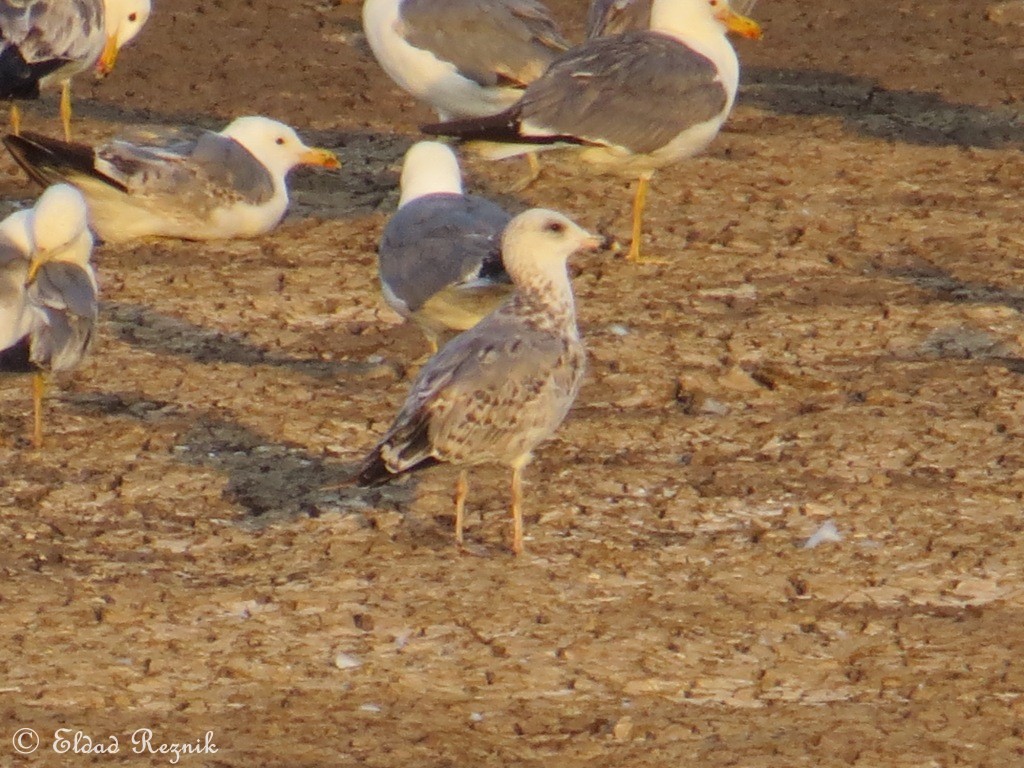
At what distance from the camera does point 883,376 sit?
7.74 m

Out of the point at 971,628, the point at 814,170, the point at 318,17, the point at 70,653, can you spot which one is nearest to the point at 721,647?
the point at 971,628

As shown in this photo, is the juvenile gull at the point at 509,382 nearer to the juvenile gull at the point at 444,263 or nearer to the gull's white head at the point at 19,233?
the juvenile gull at the point at 444,263

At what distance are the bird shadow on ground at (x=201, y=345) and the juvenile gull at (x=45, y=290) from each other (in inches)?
23.9

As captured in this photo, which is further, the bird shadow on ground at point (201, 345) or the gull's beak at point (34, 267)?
the bird shadow on ground at point (201, 345)

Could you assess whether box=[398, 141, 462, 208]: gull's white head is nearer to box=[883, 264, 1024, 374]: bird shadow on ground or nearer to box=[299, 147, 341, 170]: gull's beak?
box=[299, 147, 341, 170]: gull's beak

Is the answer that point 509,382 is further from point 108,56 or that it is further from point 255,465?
point 108,56

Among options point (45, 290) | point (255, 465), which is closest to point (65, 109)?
point (45, 290)

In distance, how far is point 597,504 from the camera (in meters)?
6.64

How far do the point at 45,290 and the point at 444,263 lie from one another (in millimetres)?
1389

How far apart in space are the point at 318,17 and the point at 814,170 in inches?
160

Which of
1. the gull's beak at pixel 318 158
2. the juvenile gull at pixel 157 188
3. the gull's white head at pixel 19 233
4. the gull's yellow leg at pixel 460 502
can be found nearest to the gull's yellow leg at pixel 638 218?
the gull's beak at pixel 318 158

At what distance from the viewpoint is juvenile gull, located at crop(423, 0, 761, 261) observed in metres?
8.91

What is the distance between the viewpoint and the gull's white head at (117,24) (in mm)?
11133

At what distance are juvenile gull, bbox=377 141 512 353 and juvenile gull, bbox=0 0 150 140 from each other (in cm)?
329
